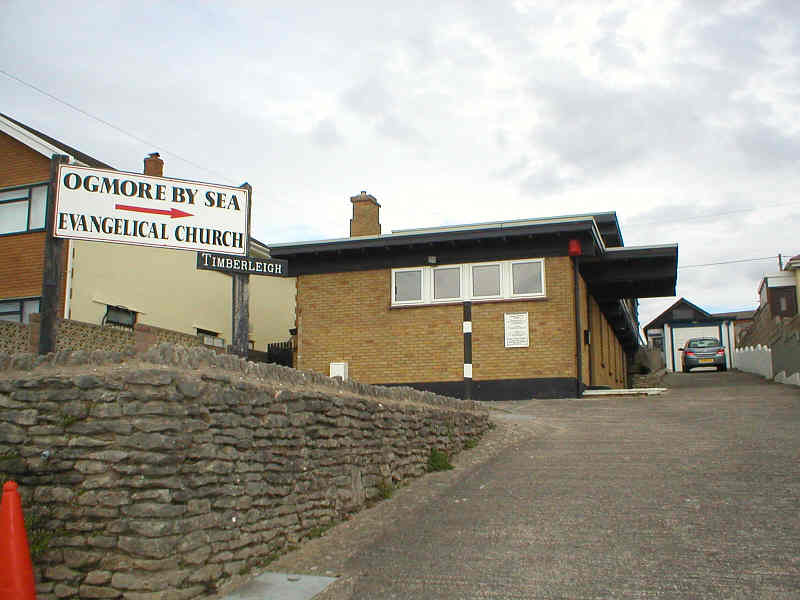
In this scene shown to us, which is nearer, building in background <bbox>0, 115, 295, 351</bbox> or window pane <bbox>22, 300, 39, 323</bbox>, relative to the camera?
window pane <bbox>22, 300, 39, 323</bbox>

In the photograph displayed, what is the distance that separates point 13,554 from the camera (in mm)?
4949

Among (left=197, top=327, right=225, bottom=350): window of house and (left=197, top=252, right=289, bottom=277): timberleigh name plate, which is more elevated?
(left=197, top=327, right=225, bottom=350): window of house

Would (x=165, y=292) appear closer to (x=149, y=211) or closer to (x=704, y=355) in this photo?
(x=149, y=211)

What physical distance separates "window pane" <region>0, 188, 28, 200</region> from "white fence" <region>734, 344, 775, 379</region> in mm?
24423

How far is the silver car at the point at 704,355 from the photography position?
44.1 meters

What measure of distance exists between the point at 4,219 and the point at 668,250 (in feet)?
58.4

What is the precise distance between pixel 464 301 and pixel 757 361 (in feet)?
74.0

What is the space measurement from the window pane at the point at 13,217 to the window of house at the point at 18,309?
6.63 feet

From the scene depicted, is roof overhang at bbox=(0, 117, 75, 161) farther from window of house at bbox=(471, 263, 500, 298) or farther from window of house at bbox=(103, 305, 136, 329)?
window of house at bbox=(471, 263, 500, 298)

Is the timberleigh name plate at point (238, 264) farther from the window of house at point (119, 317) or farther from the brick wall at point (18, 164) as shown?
the brick wall at point (18, 164)

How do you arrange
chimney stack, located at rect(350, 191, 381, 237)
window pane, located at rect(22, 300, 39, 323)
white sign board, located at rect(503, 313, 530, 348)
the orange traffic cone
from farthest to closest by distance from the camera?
chimney stack, located at rect(350, 191, 381, 237)
window pane, located at rect(22, 300, 39, 323)
white sign board, located at rect(503, 313, 530, 348)
the orange traffic cone

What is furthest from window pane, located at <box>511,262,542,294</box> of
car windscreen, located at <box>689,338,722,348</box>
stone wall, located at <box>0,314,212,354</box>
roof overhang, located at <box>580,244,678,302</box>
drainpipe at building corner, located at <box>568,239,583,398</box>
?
car windscreen, located at <box>689,338,722,348</box>

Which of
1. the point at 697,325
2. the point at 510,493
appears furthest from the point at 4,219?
the point at 697,325

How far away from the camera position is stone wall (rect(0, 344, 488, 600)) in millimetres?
5371
